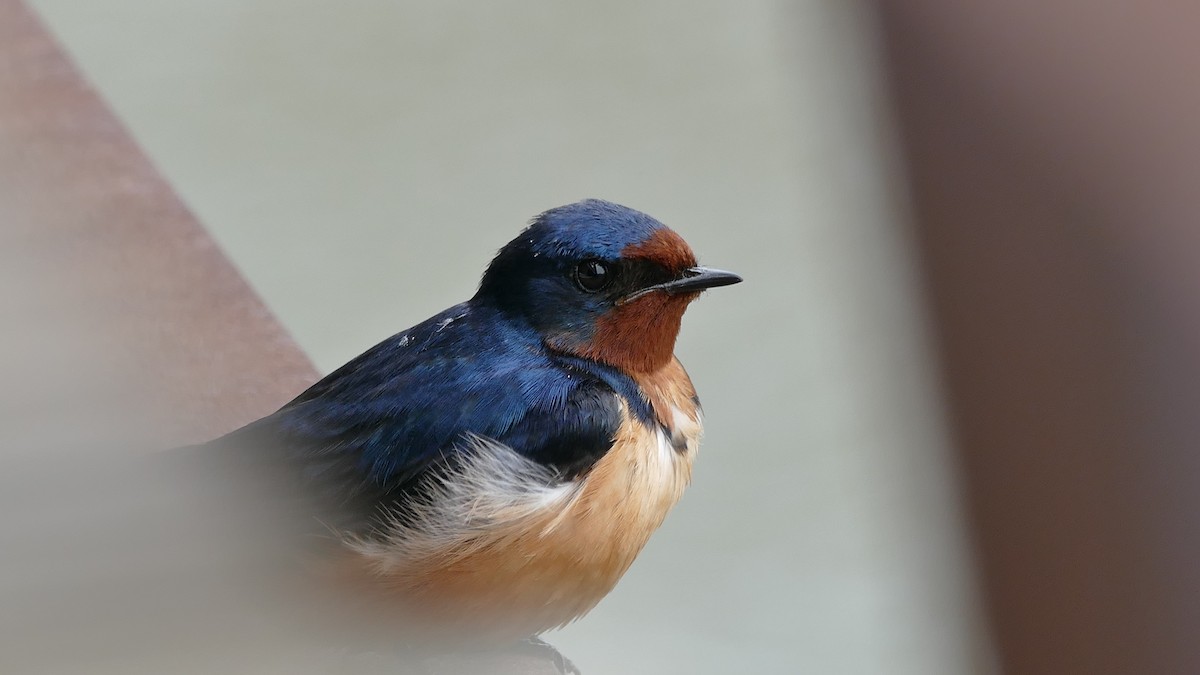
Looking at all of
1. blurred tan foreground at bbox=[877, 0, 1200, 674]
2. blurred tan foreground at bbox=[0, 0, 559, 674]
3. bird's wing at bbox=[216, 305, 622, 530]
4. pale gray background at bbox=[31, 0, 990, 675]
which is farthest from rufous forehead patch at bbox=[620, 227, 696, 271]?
pale gray background at bbox=[31, 0, 990, 675]

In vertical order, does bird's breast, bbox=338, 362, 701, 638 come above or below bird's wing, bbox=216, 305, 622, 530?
below

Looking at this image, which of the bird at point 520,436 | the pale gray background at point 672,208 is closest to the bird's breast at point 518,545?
the bird at point 520,436

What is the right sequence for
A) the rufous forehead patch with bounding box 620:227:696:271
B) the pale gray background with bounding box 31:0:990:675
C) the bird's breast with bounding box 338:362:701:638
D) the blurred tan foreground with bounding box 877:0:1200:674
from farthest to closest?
1. the pale gray background with bounding box 31:0:990:675
2. the rufous forehead patch with bounding box 620:227:696:271
3. the bird's breast with bounding box 338:362:701:638
4. the blurred tan foreground with bounding box 877:0:1200:674

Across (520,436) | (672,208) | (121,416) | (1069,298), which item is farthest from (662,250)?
(672,208)

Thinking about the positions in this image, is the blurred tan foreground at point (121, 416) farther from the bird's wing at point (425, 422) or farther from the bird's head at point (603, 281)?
the bird's head at point (603, 281)

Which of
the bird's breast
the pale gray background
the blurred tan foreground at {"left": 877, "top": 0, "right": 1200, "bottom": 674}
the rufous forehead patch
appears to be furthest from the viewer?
the pale gray background

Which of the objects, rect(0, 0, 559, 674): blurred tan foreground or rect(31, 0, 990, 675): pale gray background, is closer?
rect(0, 0, 559, 674): blurred tan foreground

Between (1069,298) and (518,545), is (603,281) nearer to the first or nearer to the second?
(518,545)

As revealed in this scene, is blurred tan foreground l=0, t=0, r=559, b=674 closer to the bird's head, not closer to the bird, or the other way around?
the bird
